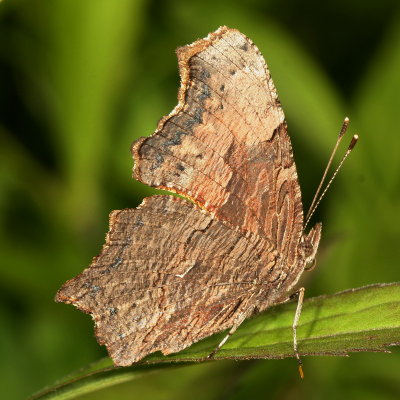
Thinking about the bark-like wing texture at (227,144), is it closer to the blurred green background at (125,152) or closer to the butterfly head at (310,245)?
the butterfly head at (310,245)

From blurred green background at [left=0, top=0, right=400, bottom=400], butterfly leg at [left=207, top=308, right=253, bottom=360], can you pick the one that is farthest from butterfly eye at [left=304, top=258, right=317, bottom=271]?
blurred green background at [left=0, top=0, right=400, bottom=400]

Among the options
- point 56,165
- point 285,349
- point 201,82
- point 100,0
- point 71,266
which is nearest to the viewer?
point 285,349

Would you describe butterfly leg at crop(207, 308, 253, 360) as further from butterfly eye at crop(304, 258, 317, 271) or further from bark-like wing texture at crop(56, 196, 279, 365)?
butterfly eye at crop(304, 258, 317, 271)

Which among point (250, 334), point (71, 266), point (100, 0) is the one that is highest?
point (100, 0)

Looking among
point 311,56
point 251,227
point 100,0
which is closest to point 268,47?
point 311,56

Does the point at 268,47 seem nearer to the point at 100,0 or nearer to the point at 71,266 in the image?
the point at 100,0

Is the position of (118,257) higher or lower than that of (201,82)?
lower
